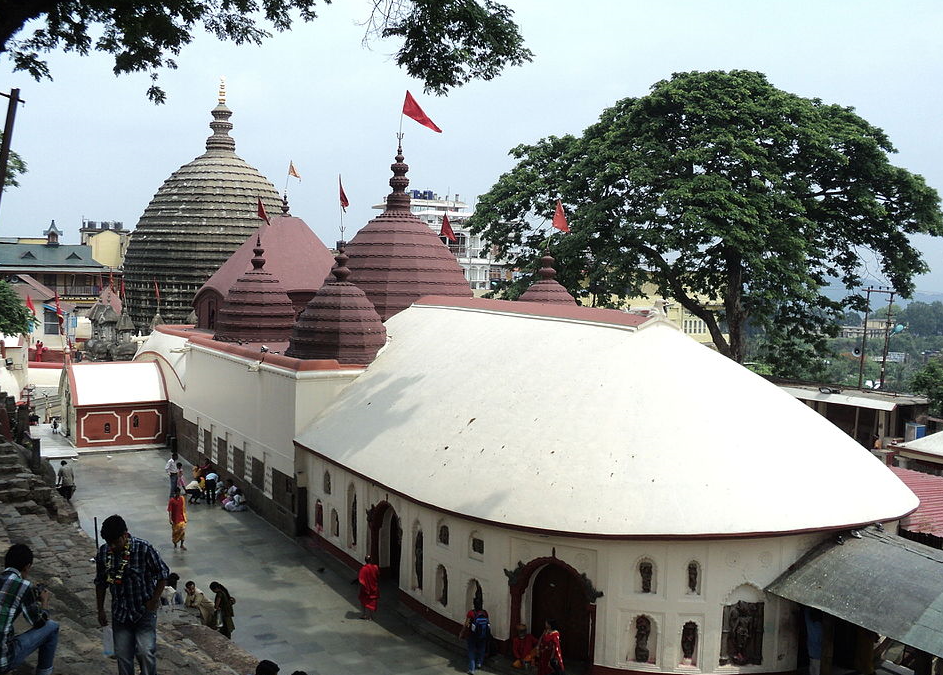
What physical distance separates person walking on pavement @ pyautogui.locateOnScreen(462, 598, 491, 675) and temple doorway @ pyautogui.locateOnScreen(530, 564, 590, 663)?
85 centimetres

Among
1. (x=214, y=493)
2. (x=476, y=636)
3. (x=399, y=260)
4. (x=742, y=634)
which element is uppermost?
(x=399, y=260)

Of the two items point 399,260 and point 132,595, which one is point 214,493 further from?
point 132,595

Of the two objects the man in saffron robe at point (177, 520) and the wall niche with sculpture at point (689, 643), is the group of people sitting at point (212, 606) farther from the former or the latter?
the wall niche with sculpture at point (689, 643)

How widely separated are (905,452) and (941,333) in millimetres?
186106

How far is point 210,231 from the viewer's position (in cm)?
4703

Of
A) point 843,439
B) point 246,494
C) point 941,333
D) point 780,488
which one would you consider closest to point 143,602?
point 780,488

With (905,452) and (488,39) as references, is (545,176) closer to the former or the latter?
(905,452)

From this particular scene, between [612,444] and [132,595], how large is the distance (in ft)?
29.7

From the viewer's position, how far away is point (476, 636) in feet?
49.3

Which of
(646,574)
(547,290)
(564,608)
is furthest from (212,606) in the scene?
(547,290)

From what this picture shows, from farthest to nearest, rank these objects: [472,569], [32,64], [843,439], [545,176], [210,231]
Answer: [210,231]
[545,176]
[843,439]
[472,569]
[32,64]

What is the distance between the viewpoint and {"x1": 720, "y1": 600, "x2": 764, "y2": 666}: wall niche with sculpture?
14508mm

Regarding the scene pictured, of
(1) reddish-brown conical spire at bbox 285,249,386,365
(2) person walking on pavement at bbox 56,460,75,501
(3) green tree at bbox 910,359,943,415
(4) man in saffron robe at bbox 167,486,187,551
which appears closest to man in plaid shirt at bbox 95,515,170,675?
(4) man in saffron robe at bbox 167,486,187,551

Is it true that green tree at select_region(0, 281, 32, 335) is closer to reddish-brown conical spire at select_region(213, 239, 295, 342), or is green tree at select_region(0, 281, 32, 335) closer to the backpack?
reddish-brown conical spire at select_region(213, 239, 295, 342)
